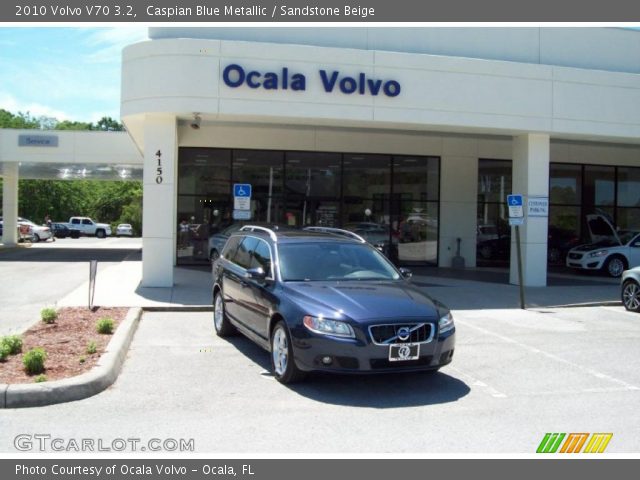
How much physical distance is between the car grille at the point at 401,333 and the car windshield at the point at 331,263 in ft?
4.51

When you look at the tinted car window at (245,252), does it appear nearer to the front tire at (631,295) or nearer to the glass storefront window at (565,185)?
the front tire at (631,295)

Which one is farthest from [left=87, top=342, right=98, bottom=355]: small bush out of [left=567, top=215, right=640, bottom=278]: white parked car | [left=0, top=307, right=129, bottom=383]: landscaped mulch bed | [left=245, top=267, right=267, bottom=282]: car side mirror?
[left=567, top=215, right=640, bottom=278]: white parked car

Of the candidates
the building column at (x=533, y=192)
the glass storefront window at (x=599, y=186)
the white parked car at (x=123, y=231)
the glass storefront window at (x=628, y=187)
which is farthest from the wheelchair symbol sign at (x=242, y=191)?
the white parked car at (x=123, y=231)

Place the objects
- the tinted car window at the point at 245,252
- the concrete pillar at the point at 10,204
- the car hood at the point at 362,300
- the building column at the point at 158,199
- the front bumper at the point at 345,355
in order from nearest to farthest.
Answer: the front bumper at the point at 345,355, the car hood at the point at 362,300, the tinted car window at the point at 245,252, the building column at the point at 158,199, the concrete pillar at the point at 10,204

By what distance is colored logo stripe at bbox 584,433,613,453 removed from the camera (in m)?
5.20

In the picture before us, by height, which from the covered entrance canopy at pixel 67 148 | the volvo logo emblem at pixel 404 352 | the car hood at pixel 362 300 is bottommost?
the volvo logo emblem at pixel 404 352

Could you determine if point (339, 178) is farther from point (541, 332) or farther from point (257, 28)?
point (541, 332)

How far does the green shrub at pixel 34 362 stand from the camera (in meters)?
6.67

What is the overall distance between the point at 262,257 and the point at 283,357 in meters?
1.69

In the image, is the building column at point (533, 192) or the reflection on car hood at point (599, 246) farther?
the reflection on car hood at point (599, 246)

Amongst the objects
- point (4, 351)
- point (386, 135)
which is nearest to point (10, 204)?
point (386, 135)

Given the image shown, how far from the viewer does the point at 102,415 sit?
Result: 231 inches

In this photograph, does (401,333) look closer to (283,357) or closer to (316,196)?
(283,357)

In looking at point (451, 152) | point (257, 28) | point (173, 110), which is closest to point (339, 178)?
point (451, 152)
